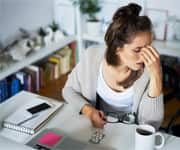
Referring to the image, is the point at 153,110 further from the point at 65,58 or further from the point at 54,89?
the point at 65,58

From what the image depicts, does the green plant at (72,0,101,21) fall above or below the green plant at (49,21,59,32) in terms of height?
above

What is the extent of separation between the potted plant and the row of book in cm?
33

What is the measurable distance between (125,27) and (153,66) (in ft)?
0.74

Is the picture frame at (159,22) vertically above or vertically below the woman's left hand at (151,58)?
below

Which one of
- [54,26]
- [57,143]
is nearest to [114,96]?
[57,143]

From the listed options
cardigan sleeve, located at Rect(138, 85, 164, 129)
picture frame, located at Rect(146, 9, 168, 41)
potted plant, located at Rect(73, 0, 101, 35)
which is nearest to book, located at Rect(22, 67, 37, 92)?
potted plant, located at Rect(73, 0, 101, 35)

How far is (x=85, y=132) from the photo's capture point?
1.53m

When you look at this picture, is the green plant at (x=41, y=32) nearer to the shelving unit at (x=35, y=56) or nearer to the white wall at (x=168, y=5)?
the shelving unit at (x=35, y=56)

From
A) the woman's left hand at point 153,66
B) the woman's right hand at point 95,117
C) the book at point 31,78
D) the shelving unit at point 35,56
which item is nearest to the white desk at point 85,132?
the woman's right hand at point 95,117

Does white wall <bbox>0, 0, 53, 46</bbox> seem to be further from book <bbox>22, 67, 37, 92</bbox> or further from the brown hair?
the brown hair

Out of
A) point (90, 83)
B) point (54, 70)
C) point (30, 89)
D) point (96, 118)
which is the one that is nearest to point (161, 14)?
point (54, 70)

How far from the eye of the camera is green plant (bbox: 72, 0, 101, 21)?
342 cm

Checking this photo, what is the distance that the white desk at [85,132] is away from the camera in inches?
56.9

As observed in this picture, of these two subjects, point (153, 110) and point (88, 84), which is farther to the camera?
point (88, 84)
